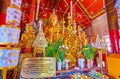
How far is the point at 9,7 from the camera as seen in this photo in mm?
1205

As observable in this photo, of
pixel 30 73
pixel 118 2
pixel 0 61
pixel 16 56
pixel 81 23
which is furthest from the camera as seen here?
pixel 81 23

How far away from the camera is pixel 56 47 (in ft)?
5.12

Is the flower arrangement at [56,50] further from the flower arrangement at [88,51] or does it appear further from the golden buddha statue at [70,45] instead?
the flower arrangement at [88,51]

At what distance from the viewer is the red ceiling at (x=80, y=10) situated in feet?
8.63

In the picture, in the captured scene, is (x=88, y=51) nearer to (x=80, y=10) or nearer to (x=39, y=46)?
(x=39, y=46)

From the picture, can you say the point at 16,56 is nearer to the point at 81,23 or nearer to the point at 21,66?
the point at 21,66

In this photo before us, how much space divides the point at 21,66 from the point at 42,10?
1636 mm

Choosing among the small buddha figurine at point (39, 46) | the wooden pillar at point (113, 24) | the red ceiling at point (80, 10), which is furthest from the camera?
the red ceiling at point (80, 10)

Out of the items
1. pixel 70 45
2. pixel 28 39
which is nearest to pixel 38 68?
pixel 28 39

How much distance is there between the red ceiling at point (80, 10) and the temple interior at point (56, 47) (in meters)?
0.03

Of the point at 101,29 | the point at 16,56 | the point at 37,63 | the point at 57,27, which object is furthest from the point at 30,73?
the point at 101,29

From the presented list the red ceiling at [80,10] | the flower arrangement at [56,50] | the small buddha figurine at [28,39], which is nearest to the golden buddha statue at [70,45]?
the flower arrangement at [56,50]

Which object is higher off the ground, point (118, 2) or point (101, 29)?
point (118, 2)

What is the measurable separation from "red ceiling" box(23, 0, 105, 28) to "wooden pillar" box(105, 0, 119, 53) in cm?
18
